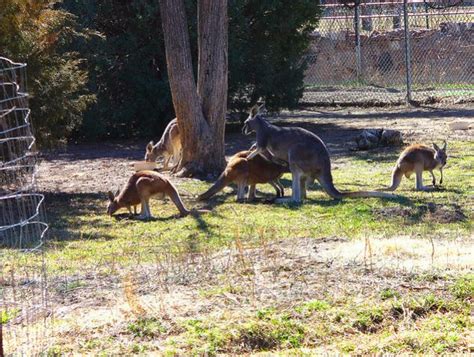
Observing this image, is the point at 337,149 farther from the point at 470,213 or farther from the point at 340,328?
the point at 340,328

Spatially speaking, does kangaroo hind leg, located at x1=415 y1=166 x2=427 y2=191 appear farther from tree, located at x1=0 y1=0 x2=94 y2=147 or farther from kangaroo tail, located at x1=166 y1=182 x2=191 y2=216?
tree, located at x1=0 y1=0 x2=94 y2=147

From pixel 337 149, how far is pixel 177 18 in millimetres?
4255

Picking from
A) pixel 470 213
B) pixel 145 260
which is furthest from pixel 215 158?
pixel 145 260

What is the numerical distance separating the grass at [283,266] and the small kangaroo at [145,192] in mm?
184

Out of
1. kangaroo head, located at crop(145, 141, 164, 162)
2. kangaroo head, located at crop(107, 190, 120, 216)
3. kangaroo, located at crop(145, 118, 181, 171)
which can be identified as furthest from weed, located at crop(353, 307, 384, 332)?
kangaroo head, located at crop(145, 141, 164, 162)

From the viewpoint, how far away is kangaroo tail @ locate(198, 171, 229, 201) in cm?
1218

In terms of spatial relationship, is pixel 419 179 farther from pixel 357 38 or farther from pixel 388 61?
pixel 388 61

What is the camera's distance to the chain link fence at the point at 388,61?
2295 cm

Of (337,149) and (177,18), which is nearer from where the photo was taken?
(177,18)

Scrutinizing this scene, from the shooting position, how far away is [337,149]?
1655 cm

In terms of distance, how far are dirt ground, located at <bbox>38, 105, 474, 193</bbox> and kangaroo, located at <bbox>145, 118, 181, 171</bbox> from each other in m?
0.45

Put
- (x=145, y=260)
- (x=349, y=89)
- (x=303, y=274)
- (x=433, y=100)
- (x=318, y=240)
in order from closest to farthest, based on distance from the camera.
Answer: (x=303, y=274) → (x=145, y=260) → (x=318, y=240) → (x=433, y=100) → (x=349, y=89)

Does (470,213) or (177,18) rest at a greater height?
(177,18)

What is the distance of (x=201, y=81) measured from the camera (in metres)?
14.1
